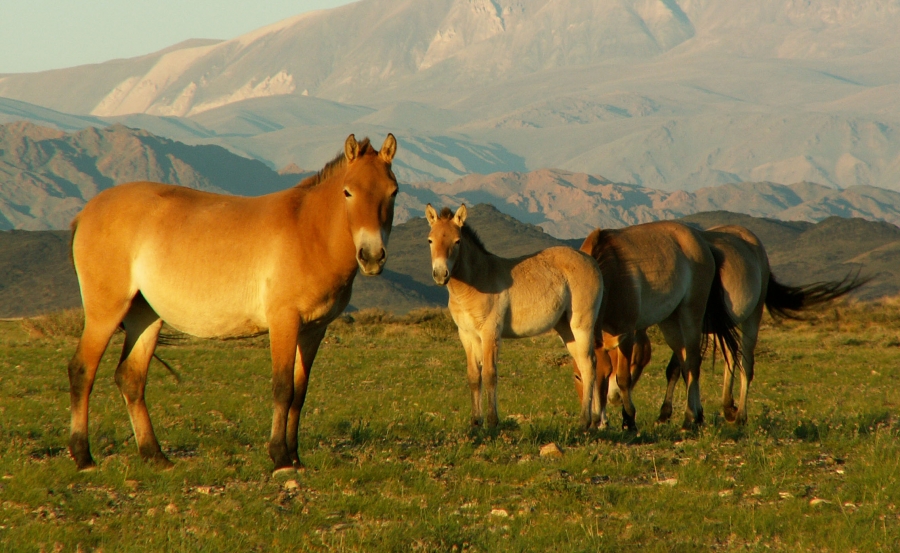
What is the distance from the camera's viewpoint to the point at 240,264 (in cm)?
869

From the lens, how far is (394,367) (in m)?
20.4

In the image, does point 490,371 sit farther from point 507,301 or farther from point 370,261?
point 370,261

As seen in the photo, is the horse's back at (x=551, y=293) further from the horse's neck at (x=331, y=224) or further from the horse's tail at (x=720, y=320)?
the horse's neck at (x=331, y=224)

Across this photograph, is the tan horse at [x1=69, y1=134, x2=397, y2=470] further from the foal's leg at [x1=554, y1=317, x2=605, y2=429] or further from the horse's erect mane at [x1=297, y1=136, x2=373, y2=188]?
the foal's leg at [x1=554, y1=317, x2=605, y2=429]

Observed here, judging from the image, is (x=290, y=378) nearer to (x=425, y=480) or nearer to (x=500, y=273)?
(x=425, y=480)

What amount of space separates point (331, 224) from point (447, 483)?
2.60 meters

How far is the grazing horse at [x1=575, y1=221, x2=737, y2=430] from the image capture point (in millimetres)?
11797

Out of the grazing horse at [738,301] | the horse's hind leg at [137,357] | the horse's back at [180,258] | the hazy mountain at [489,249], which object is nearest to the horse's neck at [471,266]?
the grazing horse at [738,301]

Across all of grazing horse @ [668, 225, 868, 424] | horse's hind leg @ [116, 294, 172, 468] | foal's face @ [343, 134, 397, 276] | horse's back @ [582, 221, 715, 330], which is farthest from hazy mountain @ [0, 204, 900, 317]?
foal's face @ [343, 134, 397, 276]

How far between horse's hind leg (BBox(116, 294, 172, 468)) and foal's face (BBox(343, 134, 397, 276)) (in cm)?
254

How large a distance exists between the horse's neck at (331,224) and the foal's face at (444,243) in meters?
2.23

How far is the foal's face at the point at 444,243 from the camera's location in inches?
427

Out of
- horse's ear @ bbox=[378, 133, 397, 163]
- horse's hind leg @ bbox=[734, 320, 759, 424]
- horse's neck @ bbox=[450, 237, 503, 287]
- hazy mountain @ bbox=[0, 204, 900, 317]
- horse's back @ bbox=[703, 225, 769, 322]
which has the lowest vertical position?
hazy mountain @ bbox=[0, 204, 900, 317]

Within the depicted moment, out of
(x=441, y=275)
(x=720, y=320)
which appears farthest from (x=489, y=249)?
(x=441, y=275)
